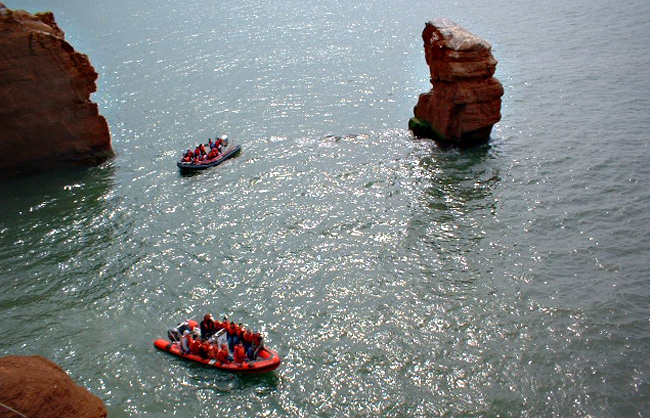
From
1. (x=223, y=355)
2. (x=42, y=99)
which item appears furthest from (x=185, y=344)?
(x=42, y=99)

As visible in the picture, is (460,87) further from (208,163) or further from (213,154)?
(208,163)

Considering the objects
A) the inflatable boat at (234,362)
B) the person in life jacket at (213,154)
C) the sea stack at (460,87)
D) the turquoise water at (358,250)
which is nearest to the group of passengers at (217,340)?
the inflatable boat at (234,362)

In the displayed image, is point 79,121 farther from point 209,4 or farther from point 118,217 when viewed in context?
point 209,4

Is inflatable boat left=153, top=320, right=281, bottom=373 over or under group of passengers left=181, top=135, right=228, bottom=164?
under

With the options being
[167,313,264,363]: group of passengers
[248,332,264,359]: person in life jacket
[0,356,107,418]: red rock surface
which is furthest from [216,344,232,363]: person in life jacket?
[0,356,107,418]: red rock surface

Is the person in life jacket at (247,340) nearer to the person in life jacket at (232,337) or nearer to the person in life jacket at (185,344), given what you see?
the person in life jacket at (232,337)

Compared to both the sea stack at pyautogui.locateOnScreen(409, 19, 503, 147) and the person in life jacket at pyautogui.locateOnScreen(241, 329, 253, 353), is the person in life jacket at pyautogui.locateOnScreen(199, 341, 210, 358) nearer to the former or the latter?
the person in life jacket at pyautogui.locateOnScreen(241, 329, 253, 353)

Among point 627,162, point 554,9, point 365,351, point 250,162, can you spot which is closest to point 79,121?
point 250,162

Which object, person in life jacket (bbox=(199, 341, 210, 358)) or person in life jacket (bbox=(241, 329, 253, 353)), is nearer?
person in life jacket (bbox=(241, 329, 253, 353))
